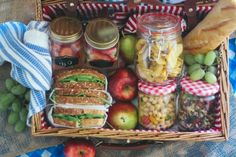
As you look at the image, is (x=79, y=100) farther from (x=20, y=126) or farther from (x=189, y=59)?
(x=189, y=59)

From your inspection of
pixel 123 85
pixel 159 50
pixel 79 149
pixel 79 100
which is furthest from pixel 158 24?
pixel 79 149

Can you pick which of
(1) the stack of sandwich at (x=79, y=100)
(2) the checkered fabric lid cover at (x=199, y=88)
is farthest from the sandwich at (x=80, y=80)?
(2) the checkered fabric lid cover at (x=199, y=88)

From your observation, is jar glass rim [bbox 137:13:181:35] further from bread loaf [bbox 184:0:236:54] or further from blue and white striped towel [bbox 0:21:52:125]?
blue and white striped towel [bbox 0:21:52:125]

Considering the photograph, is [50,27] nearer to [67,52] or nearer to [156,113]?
[67,52]

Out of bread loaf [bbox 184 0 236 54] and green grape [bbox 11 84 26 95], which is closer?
bread loaf [bbox 184 0 236 54]

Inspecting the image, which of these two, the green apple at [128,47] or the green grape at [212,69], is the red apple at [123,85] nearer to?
the green apple at [128,47]

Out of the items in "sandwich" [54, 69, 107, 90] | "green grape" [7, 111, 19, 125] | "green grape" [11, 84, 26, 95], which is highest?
"sandwich" [54, 69, 107, 90]

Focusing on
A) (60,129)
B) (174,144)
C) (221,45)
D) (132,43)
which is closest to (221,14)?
(221,45)

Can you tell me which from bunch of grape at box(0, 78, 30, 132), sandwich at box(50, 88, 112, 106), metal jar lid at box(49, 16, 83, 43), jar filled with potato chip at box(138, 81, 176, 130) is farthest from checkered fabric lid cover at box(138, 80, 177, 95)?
bunch of grape at box(0, 78, 30, 132)
